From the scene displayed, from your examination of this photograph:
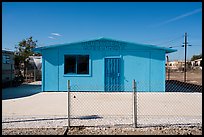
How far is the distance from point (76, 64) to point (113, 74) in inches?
103

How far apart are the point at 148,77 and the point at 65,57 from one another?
5.85 metres

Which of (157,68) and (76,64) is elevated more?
(76,64)

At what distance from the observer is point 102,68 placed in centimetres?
1482

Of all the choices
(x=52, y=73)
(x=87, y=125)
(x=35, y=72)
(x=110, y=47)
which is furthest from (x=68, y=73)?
(x=35, y=72)

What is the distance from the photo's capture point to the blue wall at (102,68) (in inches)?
580

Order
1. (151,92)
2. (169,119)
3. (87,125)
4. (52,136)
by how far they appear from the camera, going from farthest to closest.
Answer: (151,92)
(169,119)
(87,125)
(52,136)

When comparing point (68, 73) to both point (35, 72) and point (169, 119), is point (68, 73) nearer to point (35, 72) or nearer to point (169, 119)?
point (169, 119)

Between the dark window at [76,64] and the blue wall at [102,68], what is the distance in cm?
28

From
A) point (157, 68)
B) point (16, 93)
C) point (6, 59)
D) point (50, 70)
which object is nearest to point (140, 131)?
point (157, 68)

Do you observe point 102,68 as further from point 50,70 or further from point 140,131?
point 140,131

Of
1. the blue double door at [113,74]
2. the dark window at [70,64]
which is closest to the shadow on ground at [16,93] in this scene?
the dark window at [70,64]

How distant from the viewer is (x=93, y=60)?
1478 cm

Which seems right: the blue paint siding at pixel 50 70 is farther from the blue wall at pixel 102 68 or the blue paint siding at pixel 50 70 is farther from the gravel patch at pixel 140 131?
the gravel patch at pixel 140 131

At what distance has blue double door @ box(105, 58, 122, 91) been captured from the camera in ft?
48.3
